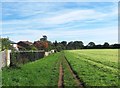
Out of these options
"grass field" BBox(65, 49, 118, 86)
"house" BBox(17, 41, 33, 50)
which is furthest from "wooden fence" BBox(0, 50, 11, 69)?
"house" BBox(17, 41, 33, 50)

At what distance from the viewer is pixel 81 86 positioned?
1619 cm

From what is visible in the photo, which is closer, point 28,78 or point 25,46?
point 28,78

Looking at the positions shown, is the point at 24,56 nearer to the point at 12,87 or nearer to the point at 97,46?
the point at 12,87

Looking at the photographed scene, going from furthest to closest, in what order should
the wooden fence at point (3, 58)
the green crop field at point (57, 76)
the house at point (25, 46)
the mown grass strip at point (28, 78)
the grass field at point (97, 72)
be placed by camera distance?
the house at point (25, 46), the wooden fence at point (3, 58), the grass field at point (97, 72), the green crop field at point (57, 76), the mown grass strip at point (28, 78)

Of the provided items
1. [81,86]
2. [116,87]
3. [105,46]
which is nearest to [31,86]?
[81,86]

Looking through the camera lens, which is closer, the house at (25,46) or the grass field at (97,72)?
the grass field at (97,72)

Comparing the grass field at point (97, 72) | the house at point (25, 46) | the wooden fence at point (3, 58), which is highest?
the house at point (25, 46)

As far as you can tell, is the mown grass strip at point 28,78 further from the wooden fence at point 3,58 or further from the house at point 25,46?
the house at point 25,46

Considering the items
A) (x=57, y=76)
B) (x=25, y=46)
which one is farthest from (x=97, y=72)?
(x=25, y=46)

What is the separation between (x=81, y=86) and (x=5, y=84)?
3632 mm

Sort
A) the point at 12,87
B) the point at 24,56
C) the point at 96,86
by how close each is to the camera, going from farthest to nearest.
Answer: the point at 24,56 < the point at 96,86 < the point at 12,87

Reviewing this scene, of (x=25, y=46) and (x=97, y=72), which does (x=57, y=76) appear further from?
(x=25, y=46)

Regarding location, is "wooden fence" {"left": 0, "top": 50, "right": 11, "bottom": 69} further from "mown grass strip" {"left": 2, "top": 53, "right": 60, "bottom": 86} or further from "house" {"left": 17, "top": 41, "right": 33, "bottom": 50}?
"house" {"left": 17, "top": 41, "right": 33, "bottom": 50}

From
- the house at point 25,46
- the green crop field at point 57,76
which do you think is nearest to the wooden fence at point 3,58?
the green crop field at point 57,76
